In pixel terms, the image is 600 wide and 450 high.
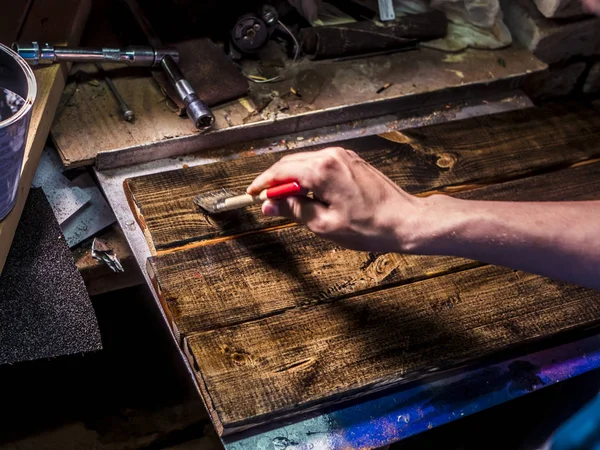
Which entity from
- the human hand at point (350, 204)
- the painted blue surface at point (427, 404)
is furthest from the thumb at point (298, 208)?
the painted blue surface at point (427, 404)

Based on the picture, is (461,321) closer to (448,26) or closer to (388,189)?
(388,189)

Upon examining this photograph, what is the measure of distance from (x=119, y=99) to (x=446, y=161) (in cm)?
96

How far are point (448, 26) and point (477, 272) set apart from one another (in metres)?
1.07

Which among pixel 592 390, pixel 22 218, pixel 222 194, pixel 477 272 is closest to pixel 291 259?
pixel 222 194

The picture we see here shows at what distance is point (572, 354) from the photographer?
170 cm

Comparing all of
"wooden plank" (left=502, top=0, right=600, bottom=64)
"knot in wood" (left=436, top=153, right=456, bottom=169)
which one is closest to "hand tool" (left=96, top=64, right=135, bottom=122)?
"knot in wood" (left=436, top=153, right=456, bottom=169)

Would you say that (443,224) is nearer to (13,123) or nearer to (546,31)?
(13,123)

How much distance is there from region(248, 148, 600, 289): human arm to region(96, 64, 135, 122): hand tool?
2.42 feet

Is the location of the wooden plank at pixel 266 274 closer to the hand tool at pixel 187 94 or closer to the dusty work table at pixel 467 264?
the dusty work table at pixel 467 264

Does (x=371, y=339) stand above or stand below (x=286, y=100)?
below

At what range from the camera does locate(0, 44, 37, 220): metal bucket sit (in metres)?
1.36

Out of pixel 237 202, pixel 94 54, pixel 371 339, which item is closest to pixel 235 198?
pixel 237 202

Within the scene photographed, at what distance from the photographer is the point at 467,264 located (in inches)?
66.0

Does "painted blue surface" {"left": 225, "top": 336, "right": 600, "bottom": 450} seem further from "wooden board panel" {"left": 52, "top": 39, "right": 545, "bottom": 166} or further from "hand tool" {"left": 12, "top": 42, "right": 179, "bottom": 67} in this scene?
"hand tool" {"left": 12, "top": 42, "right": 179, "bottom": 67}
